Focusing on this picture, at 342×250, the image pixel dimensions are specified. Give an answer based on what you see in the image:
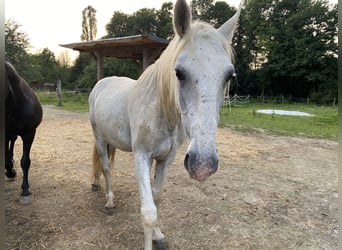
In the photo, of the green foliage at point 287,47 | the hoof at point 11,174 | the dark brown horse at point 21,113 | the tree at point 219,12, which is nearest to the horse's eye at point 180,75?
the dark brown horse at point 21,113

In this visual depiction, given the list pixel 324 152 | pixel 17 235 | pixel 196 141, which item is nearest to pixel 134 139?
pixel 196 141

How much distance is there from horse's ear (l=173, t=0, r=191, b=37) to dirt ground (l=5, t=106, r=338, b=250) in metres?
1.65

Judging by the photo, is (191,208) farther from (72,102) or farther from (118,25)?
(118,25)

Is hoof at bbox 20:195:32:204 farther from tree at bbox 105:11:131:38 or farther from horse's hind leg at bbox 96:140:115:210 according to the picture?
tree at bbox 105:11:131:38

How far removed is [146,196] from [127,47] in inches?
282

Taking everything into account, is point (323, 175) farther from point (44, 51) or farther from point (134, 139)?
point (44, 51)

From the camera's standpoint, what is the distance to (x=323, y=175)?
394 cm

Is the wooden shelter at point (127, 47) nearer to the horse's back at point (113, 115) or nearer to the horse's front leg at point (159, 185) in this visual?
the horse's back at point (113, 115)

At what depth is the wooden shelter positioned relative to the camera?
22.8 ft

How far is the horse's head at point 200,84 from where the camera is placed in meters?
1.16

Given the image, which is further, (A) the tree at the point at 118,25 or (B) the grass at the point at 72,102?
(A) the tree at the point at 118,25

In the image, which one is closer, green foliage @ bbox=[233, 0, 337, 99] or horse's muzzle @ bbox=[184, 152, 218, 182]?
horse's muzzle @ bbox=[184, 152, 218, 182]

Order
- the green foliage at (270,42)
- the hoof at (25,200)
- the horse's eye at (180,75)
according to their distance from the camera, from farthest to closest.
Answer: the green foliage at (270,42) → the hoof at (25,200) → the horse's eye at (180,75)

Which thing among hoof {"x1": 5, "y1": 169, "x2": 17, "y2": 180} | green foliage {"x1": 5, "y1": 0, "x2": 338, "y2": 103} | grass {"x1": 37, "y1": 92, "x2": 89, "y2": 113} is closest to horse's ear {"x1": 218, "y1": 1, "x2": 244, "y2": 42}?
hoof {"x1": 5, "y1": 169, "x2": 17, "y2": 180}
